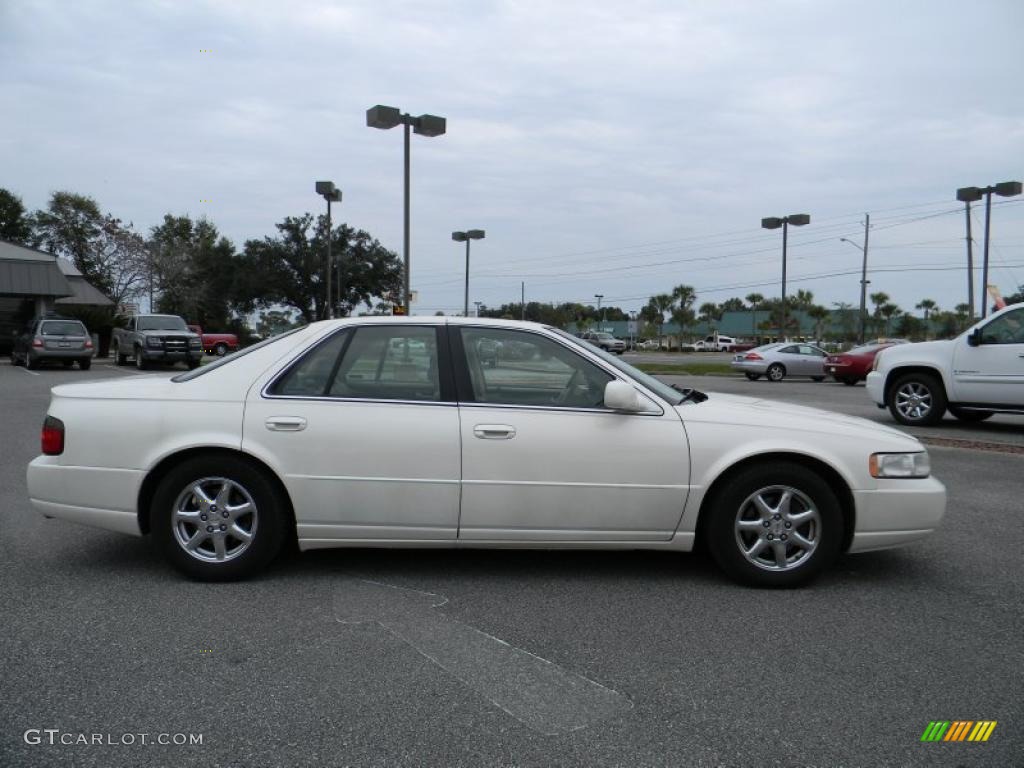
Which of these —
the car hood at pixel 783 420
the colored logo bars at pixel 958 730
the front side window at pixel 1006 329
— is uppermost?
the front side window at pixel 1006 329

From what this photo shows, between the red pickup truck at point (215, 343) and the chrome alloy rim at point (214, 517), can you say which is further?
the red pickup truck at point (215, 343)

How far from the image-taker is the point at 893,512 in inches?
175

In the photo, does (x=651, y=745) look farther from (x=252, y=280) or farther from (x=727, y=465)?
(x=252, y=280)

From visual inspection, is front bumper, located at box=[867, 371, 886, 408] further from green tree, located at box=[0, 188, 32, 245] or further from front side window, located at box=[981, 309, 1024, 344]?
green tree, located at box=[0, 188, 32, 245]

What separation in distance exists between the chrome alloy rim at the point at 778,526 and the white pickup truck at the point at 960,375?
26.1ft

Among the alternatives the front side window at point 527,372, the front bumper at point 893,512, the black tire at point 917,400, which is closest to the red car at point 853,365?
the black tire at point 917,400

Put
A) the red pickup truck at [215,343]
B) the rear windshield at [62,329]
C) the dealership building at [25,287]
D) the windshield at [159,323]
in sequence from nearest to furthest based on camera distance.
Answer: the rear windshield at [62,329]
the windshield at [159,323]
the dealership building at [25,287]
the red pickup truck at [215,343]

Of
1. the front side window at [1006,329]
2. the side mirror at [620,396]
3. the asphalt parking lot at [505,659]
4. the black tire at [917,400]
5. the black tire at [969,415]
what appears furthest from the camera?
the black tire at [969,415]

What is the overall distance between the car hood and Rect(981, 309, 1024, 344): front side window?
24.5 ft

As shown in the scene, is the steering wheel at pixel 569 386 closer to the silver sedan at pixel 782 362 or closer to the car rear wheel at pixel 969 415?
the car rear wheel at pixel 969 415

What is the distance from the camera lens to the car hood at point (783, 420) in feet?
14.7

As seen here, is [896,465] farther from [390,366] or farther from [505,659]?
[390,366]

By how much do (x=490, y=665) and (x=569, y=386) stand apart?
1.67 m

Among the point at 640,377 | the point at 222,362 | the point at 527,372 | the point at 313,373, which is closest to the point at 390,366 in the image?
the point at 313,373
